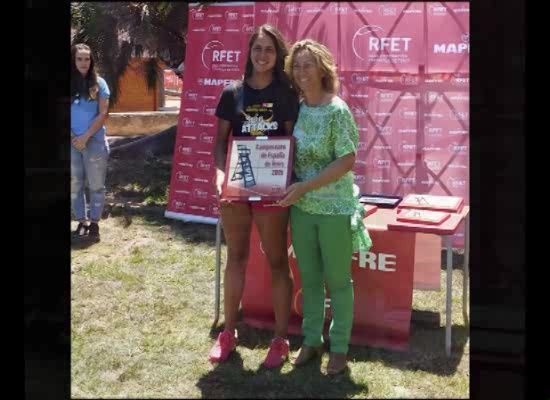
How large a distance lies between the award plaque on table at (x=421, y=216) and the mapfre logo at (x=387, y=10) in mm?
2630

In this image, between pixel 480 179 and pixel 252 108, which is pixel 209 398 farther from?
pixel 480 179

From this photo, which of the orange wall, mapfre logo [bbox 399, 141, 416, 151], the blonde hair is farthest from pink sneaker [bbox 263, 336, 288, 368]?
mapfre logo [bbox 399, 141, 416, 151]

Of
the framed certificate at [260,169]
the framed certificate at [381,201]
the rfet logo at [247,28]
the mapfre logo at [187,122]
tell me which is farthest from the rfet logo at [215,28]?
the framed certificate at [260,169]

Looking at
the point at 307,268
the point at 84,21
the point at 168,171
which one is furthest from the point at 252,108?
the point at 168,171

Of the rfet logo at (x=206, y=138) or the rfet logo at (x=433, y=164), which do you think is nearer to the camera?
the rfet logo at (x=433, y=164)

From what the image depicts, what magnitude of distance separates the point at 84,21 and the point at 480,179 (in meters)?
2.65

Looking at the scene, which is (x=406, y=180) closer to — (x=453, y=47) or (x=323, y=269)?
(x=453, y=47)

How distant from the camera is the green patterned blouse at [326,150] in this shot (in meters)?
2.54

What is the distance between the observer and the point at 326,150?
8.42 ft

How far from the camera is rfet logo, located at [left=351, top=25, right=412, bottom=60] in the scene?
5.13 meters

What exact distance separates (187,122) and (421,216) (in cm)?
325

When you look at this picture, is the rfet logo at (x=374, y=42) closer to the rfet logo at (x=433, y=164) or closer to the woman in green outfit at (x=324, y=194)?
the rfet logo at (x=433, y=164)

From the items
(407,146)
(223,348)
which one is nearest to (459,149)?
(407,146)

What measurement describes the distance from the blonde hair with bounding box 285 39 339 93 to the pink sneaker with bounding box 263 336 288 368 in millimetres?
1166
